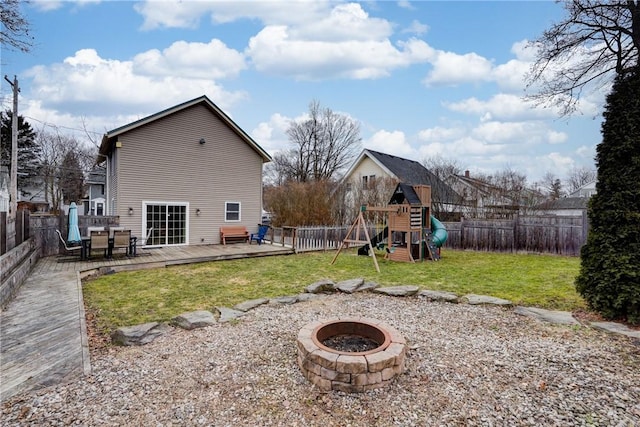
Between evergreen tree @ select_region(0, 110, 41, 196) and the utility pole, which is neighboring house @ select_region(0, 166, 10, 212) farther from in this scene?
evergreen tree @ select_region(0, 110, 41, 196)

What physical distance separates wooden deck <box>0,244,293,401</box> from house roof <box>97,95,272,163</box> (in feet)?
16.8

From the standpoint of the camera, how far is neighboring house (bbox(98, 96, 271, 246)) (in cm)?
1194

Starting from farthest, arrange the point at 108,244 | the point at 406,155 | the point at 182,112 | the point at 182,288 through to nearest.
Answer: the point at 406,155, the point at 182,112, the point at 108,244, the point at 182,288

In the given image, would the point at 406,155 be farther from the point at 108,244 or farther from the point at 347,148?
the point at 108,244

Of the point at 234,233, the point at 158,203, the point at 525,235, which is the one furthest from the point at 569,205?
the point at 158,203

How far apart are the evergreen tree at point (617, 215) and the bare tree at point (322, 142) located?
23505 millimetres

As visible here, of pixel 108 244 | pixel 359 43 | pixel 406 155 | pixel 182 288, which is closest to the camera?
pixel 182 288

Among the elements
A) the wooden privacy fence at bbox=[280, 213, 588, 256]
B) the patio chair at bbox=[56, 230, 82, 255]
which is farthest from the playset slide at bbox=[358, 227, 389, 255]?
the patio chair at bbox=[56, 230, 82, 255]

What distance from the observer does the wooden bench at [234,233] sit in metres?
13.8

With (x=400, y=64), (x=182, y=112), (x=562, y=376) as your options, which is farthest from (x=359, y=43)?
(x=562, y=376)

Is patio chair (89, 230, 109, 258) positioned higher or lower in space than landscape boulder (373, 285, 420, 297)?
higher

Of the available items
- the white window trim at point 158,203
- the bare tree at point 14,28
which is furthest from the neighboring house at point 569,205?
the bare tree at point 14,28

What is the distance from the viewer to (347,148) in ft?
93.0

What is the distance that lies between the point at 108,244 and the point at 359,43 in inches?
417
